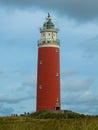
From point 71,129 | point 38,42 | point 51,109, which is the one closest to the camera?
point 71,129

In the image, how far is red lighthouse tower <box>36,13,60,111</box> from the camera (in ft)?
177

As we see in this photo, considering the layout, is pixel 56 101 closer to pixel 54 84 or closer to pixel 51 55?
pixel 54 84

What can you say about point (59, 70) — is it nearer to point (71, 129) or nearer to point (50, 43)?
point (50, 43)

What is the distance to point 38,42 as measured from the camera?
191ft

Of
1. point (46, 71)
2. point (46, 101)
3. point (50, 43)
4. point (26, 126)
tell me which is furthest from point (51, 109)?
point (26, 126)

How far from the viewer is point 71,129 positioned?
10.5m

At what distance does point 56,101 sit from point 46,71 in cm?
405

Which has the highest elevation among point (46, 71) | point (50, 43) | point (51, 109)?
point (50, 43)

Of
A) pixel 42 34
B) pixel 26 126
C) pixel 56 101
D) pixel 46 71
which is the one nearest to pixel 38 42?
pixel 42 34

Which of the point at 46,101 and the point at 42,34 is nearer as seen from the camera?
the point at 46,101

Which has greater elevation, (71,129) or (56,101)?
(56,101)

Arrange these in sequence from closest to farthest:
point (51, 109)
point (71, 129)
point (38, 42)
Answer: point (71, 129), point (51, 109), point (38, 42)

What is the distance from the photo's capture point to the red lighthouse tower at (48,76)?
53806 mm

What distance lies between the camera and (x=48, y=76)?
178ft
